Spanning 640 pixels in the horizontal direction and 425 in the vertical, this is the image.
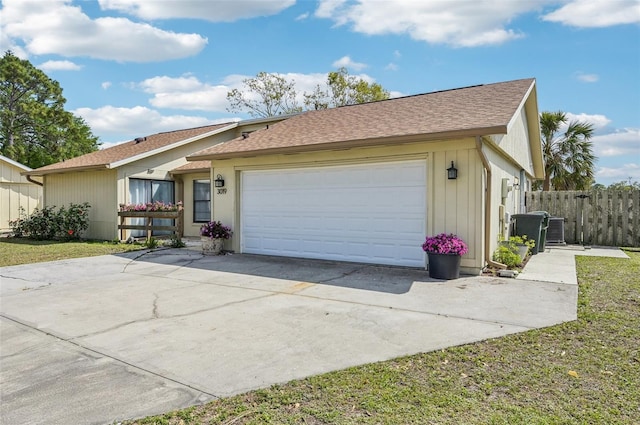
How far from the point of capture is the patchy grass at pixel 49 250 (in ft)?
32.1

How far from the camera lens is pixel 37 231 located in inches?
571

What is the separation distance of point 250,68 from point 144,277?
2268 cm

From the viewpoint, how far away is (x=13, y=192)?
708 inches

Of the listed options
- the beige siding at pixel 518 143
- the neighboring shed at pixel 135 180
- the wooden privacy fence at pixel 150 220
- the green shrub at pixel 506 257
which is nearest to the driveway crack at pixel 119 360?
the green shrub at pixel 506 257

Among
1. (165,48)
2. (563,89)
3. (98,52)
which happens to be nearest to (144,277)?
(165,48)

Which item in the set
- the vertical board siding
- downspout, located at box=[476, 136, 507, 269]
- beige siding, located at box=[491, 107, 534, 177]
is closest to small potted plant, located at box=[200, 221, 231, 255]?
the vertical board siding

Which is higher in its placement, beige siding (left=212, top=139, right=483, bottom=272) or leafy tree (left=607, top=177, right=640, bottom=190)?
leafy tree (left=607, top=177, right=640, bottom=190)

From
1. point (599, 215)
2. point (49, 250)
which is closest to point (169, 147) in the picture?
point (49, 250)

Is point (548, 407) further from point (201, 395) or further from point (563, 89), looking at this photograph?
point (563, 89)

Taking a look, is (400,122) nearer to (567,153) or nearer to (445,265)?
(445,265)

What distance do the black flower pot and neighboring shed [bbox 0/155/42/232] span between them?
681 inches

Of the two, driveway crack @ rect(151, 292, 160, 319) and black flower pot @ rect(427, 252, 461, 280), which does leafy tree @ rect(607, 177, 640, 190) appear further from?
driveway crack @ rect(151, 292, 160, 319)

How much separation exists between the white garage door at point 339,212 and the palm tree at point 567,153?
12647mm

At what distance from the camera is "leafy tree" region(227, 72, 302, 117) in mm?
28125
